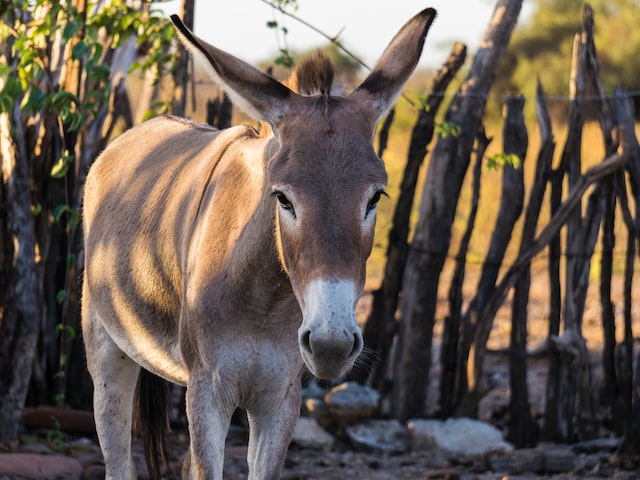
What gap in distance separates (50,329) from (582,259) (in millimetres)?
3289

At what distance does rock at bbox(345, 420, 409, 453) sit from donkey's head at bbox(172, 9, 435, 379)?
351cm

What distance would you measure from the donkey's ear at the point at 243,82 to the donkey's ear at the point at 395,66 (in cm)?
29

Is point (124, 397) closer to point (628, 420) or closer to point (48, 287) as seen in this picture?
point (48, 287)

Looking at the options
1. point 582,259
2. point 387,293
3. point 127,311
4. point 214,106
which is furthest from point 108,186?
point 582,259

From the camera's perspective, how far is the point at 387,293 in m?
7.20

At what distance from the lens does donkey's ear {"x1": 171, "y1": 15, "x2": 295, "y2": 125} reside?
349 centimetres

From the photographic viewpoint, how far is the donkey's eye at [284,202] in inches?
131

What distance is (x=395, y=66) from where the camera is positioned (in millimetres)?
3791

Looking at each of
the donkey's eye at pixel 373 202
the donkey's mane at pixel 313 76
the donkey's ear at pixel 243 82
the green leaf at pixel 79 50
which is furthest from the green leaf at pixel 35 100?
the donkey's eye at pixel 373 202

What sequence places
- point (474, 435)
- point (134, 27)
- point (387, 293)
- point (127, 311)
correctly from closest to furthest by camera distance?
point (127, 311) < point (134, 27) < point (474, 435) < point (387, 293)

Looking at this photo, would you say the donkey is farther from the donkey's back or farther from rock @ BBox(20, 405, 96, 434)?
rock @ BBox(20, 405, 96, 434)

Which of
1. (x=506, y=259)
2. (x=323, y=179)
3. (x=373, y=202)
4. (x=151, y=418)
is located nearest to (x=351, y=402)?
(x=151, y=418)

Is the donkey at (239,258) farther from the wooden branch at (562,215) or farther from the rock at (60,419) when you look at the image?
the wooden branch at (562,215)

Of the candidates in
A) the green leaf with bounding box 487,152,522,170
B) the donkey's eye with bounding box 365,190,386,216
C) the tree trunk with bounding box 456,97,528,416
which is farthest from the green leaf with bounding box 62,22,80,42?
the donkey's eye with bounding box 365,190,386,216
